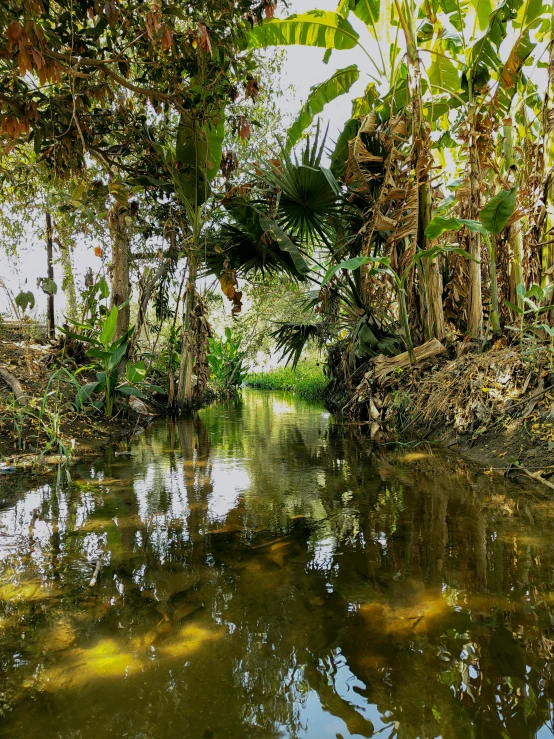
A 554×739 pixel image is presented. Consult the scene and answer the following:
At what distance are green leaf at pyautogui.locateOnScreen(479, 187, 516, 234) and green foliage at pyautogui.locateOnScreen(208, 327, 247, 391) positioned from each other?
8264mm

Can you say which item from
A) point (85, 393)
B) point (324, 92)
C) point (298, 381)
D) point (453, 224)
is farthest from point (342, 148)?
point (298, 381)

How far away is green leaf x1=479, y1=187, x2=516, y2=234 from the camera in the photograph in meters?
3.75

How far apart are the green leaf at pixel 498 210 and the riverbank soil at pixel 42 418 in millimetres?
3580

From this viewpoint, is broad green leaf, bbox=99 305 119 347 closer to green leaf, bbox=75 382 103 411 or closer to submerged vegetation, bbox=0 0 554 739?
submerged vegetation, bbox=0 0 554 739

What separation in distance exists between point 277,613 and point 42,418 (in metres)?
3.13

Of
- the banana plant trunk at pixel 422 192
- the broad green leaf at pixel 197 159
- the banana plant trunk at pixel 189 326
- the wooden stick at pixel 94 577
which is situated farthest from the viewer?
the banana plant trunk at pixel 189 326

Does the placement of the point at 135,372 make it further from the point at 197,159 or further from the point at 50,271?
the point at 197,159

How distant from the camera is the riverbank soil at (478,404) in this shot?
3266 mm

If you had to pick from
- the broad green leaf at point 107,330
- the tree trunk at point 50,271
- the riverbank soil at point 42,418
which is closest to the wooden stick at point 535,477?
the riverbank soil at point 42,418

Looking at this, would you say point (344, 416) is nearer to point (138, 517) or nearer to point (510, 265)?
point (510, 265)

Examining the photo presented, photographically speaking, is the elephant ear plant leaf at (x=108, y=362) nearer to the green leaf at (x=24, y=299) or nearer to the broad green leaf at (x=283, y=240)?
the green leaf at (x=24, y=299)

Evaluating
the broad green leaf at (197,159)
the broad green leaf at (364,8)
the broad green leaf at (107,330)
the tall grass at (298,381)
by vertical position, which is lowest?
the tall grass at (298,381)

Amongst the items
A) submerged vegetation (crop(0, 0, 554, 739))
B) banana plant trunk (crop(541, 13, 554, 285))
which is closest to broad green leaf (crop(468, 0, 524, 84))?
submerged vegetation (crop(0, 0, 554, 739))

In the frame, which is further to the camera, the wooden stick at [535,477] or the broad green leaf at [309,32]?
the broad green leaf at [309,32]
